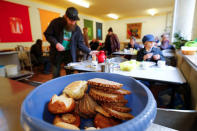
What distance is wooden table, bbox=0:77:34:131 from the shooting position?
0.46 m

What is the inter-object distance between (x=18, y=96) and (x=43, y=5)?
6.05 m

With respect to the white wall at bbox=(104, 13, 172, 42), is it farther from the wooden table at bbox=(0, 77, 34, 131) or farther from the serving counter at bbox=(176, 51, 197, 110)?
the wooden table at bbox=(0, 77, 34, 131)

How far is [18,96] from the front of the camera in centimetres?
69

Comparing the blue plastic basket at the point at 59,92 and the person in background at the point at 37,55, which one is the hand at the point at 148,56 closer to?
the blue plastic basket at the point at 59,92

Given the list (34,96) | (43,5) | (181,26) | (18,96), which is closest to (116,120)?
(34,96)

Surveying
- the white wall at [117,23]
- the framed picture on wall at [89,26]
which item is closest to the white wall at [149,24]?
the white wall at [117,23]

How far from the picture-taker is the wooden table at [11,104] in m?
0.46

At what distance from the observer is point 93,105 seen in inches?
17.8

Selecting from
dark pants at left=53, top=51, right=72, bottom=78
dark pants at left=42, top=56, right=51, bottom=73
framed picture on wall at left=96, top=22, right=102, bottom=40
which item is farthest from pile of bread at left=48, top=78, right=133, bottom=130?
framed picture on wall at left=96, top=22, right=102, bottom=40

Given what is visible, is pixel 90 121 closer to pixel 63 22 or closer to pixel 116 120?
pixel 116 120

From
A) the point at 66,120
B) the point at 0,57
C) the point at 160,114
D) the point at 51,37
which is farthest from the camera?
the point at 0,57

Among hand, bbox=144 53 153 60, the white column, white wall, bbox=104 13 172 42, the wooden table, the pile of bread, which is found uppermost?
white wall, bbox=104 13 172 42

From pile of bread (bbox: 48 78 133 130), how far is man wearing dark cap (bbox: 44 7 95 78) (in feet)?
4.87

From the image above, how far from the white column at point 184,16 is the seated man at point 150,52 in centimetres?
234
